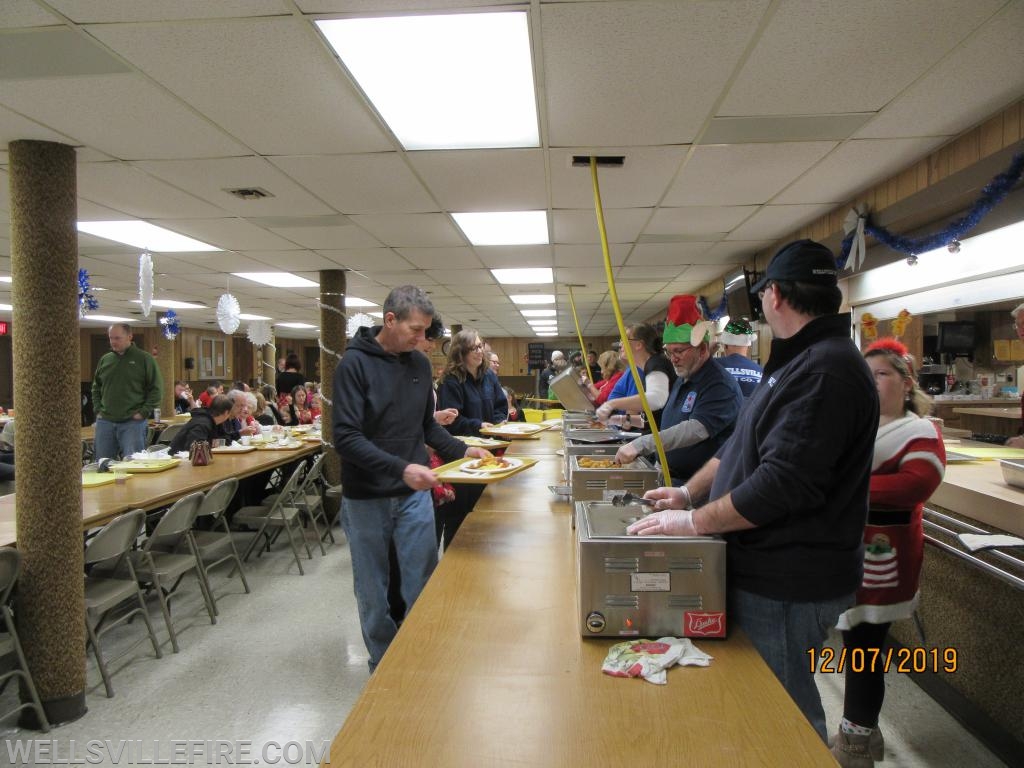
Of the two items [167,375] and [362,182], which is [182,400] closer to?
[167,375]

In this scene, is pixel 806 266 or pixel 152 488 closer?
pixel 806 266

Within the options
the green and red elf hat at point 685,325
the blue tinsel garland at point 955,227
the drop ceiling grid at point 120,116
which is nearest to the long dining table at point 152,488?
the drop ceiling grid at point 120,116

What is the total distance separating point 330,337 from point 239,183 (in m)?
2.81

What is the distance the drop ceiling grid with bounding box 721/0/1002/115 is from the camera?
73.6 inches

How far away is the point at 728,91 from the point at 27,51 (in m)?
2.53

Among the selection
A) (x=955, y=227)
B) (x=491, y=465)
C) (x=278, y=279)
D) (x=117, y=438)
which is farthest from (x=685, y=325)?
(x=278, y=279)

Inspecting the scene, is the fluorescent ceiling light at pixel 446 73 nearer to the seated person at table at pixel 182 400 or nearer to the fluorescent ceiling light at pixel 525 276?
the fluorescent ceiling light at pixel 525 276

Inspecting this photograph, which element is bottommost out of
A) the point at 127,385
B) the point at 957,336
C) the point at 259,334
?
the point at 127,385

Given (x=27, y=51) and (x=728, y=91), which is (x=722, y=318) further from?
(x=27, y=51)

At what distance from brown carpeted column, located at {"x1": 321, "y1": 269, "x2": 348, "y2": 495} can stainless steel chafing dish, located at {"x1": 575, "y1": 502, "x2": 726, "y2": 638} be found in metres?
5.17

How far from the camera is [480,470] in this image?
2.26 metres

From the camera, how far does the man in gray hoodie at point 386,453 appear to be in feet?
7.11

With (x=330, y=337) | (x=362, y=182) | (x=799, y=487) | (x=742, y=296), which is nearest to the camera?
(x=799, y=487)

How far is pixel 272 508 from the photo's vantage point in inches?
175
